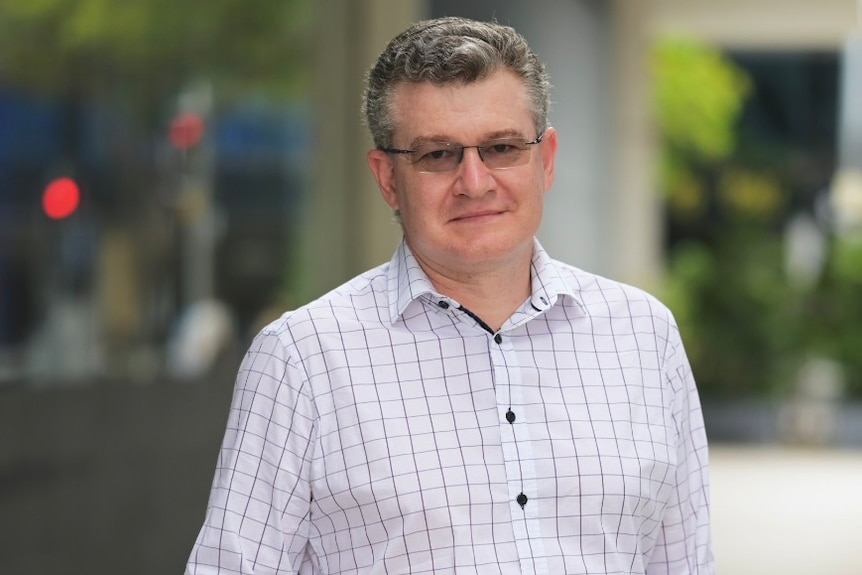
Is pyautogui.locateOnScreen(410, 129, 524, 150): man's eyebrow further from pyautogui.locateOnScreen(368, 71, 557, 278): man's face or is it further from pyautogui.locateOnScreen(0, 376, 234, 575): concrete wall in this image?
pyautogui.locateOnScreen(0, 376, 234, 575): concrete wall

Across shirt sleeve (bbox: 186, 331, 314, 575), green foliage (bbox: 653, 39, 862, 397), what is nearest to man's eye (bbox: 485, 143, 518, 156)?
shirt sleeve (bbox: 186, 331, 314, 575)

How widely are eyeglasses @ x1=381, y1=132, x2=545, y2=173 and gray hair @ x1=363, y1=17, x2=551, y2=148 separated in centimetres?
8

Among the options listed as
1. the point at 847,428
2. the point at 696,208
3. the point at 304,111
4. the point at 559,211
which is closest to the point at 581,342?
the point at 304,111

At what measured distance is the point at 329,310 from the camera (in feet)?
8.12

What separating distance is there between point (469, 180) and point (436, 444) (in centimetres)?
42

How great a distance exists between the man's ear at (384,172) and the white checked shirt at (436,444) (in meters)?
0.09

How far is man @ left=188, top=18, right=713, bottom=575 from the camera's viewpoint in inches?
91.8

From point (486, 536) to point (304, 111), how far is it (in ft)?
21.1

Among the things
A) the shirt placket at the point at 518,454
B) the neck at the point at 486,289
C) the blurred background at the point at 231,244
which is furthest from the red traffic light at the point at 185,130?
the shirt placket at the point at 518,454

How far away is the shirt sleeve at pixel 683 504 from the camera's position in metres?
2.58

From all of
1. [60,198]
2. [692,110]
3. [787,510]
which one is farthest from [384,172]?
[692,110]

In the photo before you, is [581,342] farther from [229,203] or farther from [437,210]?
[229,203]

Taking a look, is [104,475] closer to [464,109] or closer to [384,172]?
[384,172]

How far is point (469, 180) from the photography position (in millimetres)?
2352
